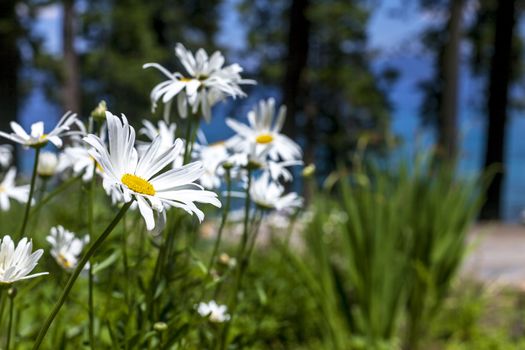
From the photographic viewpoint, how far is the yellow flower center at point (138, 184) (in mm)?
478

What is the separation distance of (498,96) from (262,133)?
761 cm

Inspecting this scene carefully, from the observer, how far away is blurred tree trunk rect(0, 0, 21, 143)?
1019 cm

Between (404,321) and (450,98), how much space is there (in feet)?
17.4

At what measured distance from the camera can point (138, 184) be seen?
19.3 inches

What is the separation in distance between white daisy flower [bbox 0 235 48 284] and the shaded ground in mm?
2120

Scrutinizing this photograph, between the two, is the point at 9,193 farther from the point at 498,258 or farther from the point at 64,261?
the point at 498,258

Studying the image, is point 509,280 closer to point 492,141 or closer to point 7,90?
point 492,141

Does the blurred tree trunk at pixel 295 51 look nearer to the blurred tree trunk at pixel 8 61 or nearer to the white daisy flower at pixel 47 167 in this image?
the blurred tree trunk at pixel 8 61

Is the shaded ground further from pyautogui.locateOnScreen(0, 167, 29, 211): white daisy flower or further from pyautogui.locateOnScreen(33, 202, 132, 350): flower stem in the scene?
pyautogui.locateOnScreen(33, 202, 132, 350): flower stem

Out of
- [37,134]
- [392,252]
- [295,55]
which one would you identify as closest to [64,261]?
[37,134]

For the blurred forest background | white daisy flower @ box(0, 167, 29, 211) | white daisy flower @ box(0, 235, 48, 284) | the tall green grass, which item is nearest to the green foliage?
the blurred forest background

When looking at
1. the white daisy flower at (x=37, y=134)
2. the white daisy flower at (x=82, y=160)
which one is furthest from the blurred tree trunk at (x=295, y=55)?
the white daisy flower at (x=37, y=134)

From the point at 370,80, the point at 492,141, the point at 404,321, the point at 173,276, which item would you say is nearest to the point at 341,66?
the point at 370,80

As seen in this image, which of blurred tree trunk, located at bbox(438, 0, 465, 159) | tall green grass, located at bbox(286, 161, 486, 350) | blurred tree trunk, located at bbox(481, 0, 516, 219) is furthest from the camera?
blurred tree trunk, located at bbox(481, 0, 516, 219)
